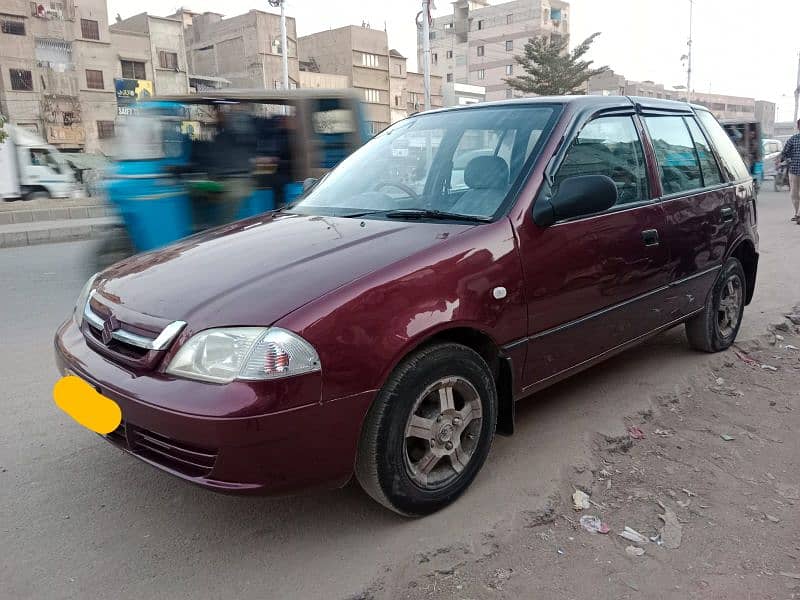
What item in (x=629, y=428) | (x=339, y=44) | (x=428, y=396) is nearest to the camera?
(x=428, y=396)

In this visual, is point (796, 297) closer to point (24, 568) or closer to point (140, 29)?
point (24, 568)

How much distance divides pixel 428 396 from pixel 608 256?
130 cm

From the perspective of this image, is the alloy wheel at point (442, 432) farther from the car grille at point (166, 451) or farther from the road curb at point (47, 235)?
the road curb at point (47, 235)

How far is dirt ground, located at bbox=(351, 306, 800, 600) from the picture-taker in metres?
2.19

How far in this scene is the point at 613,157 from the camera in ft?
11.3

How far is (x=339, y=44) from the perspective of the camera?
2194 inches

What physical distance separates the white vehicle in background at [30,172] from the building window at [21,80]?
57.3ft

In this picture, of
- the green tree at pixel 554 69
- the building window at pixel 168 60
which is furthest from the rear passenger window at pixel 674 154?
the building window at pixel 168 60

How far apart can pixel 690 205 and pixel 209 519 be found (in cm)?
316

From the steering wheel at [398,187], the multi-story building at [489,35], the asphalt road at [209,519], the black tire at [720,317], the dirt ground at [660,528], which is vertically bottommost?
the dirt ground at [660,528]

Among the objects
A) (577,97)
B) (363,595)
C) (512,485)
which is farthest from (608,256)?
(363,595)

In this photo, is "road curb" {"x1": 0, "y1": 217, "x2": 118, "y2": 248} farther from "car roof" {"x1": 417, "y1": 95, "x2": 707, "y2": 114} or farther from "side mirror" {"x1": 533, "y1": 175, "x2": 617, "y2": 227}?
"side mirror" {"x1": 533, "y1": 175, "x2": 617, "y2": 227}

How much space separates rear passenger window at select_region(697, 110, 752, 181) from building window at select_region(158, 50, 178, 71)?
44.3 metres

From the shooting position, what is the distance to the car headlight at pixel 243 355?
209cm
